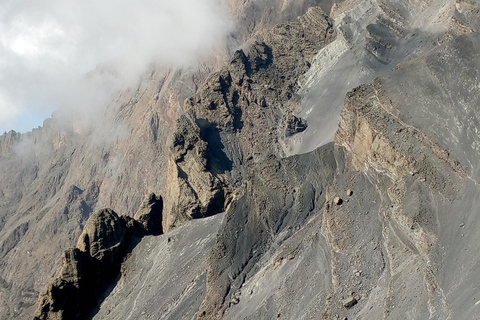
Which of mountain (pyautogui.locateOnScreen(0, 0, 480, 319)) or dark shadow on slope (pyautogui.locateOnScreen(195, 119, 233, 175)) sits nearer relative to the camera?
mountain (pyautogui.locateOnScreen(0, 0, 480, 319))

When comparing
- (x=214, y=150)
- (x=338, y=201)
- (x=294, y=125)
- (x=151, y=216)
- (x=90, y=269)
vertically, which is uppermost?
(x=214, y=150)

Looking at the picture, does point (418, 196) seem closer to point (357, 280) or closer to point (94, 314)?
point (357, 280)

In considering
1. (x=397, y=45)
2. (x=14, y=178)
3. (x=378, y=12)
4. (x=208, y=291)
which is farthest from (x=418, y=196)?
(x=14, y=178)

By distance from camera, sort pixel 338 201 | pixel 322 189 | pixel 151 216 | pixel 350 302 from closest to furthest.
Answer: pixel 350 302
pixel 338 201
pixel 322 189
pixel 151 216

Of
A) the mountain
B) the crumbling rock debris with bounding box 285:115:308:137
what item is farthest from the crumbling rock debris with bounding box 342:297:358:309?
the crumbling rock debris with bounding box 285:115:308:137

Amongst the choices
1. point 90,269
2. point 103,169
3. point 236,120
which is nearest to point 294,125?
point 236,120

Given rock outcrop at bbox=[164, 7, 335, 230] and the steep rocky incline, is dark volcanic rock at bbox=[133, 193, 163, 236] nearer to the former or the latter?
rock outcrop at bbox=[164, 7, 335, 230]

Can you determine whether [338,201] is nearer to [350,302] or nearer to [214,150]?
[350,302]

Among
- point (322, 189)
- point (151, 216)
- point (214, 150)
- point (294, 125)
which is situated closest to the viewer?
point (322, 189)

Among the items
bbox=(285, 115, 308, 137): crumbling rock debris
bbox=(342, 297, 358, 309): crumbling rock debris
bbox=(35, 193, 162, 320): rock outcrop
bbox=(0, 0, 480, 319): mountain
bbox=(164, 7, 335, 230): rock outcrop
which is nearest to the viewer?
bbox=(0, 0, 480, 319): mountain
